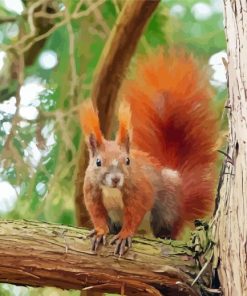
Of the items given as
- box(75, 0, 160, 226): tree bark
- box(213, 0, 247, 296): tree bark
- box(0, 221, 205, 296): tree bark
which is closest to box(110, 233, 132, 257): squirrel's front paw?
box(0, 221, 205, 296): tree bark

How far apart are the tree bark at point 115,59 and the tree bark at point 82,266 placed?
1.43 ft

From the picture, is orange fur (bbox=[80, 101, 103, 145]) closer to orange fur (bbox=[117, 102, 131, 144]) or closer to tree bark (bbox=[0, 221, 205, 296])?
orange fur (bbox=[117, 102, 131, 144])

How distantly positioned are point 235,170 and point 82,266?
234 millimetres

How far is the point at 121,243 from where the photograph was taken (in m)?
1.09

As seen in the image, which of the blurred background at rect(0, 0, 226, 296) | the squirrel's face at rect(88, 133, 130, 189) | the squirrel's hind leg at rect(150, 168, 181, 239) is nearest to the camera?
the squirrel's face at rect(88, 133, 130, 189)

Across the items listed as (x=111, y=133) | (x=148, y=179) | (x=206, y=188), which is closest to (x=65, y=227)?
(x=148, y=179)

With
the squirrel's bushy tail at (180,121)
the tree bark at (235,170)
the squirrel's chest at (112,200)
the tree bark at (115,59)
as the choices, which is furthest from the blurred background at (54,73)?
the tree bark at (235,170)

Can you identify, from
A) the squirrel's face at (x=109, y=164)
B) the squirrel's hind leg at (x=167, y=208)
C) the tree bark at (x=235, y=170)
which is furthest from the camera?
the squirrel's hind leg at (x=167, y=208)

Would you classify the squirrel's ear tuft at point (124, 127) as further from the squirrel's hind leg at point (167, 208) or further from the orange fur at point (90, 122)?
the squirrel's hind leg at point (167, 208)

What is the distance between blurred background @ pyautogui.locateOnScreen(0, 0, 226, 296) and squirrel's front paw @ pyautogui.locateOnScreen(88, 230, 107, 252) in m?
0.40

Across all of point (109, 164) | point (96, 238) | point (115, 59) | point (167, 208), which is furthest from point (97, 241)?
point (115, 59)

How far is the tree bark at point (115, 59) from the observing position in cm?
153

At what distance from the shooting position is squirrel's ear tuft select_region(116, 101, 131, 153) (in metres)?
1.15

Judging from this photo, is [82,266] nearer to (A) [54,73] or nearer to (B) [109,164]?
(B) [109,164]
